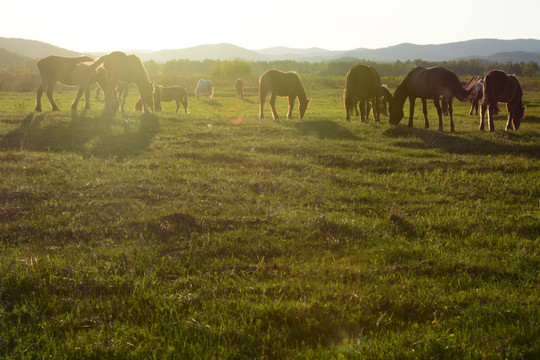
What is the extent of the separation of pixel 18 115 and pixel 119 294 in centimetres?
1584

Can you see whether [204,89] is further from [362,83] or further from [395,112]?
[395,112]

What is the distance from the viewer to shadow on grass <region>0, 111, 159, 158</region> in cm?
1308

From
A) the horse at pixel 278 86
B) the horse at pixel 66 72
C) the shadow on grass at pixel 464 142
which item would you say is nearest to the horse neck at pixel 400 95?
the shadow on grass at pixel 464 142

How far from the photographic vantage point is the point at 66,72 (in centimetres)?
2005

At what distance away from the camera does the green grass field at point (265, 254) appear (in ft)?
13.7

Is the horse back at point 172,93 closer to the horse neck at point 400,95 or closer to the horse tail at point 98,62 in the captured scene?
the horse tail at point 98,62

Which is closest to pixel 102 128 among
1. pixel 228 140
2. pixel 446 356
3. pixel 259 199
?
pixel 228 140

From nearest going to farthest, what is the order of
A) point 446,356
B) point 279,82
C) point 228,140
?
point 446,356, point 228,140, point 279,82

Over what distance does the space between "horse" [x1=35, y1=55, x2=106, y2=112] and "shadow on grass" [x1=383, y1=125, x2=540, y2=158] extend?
14.4 m

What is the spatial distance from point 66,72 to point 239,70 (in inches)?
3205

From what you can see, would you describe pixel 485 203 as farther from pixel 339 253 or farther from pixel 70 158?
pixel 70 158

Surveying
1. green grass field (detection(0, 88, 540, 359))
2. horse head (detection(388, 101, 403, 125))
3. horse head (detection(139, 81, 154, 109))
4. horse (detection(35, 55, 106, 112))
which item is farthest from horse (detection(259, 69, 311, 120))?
green grass field (detection(0, 88, 540, 359))

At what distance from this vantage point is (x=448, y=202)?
29.6 ft

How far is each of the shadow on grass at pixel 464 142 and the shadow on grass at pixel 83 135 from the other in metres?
9.56
